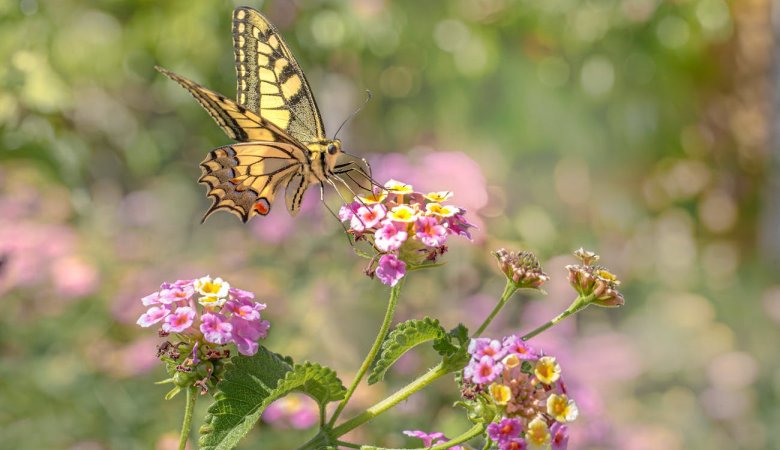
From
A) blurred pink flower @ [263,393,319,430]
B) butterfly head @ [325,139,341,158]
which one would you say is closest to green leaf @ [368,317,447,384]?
butterfly head @ [325,139,341,158]

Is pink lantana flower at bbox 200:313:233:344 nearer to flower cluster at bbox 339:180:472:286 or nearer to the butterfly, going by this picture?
flower cluster at bbox 339:180:472:286

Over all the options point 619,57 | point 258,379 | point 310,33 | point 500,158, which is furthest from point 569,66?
point 258,379

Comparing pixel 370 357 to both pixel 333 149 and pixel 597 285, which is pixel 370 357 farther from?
pixel 333 149

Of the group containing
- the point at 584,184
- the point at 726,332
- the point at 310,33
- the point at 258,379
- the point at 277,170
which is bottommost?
the point at 258,379

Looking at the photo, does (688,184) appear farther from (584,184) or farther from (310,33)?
(310,33)

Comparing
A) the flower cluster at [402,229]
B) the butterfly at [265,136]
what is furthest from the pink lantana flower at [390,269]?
the butterfly at [265,136]

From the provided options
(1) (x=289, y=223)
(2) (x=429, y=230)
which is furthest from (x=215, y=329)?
(1) (x=289, y=223)
